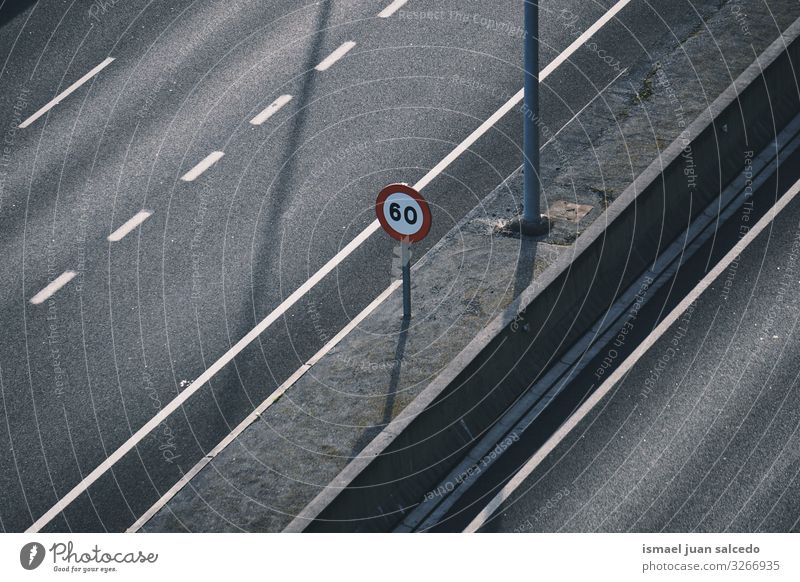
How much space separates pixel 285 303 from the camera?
52.5ft

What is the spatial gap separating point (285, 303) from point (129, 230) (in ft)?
8.28

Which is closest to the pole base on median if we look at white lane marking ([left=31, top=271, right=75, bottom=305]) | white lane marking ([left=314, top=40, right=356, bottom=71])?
white lane marking ([left=314, top=40, right=356, bottom=71])

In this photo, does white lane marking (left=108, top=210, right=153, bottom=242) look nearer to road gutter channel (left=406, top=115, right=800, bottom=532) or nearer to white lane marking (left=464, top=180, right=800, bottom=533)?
road gutter channel (left=406, top=115, right=800, bottom=532)

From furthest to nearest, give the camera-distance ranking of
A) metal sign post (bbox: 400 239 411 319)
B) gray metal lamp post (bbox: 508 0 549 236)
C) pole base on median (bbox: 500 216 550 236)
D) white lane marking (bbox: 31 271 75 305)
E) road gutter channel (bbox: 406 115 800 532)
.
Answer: white lane marking (bbox: 31 271 75 305) < pole base on median (bbox: 500 216 550 236) < gray metal lamp post (bbox: 508 0 549 236) < metal sign post (bbox: 400 239 411 319) < road gutter channel (bbox: 406 115 800 532)

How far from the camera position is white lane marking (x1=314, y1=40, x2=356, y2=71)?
19770mm

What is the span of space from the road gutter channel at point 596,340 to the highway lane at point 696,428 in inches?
8.9

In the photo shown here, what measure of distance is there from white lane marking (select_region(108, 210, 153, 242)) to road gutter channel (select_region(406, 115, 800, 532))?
5676 mm

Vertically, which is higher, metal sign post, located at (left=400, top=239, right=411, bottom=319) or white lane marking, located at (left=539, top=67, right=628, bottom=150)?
white lane marking, located at (left=539, top=67, right=628, bottom=150)

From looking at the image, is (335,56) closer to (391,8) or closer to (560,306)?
(391,8)

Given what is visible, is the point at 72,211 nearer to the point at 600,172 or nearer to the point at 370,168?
the point at 370,168

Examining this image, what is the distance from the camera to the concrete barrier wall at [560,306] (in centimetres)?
1304

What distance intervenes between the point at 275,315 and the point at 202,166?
3.18 m

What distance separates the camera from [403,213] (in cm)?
1417

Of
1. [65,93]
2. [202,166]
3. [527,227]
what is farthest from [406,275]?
[65,93]
